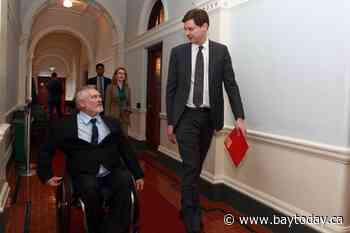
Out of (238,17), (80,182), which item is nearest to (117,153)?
(80,182)

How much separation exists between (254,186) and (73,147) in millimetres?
1645

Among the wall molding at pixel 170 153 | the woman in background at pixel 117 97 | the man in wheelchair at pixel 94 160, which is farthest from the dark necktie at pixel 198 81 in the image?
the woman in background at pixel 117 97

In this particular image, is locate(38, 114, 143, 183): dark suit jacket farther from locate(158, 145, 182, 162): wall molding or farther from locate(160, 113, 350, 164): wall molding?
locate(158, 145, 182, 162): wall molding

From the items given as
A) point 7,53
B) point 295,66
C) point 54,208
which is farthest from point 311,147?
point 7,53

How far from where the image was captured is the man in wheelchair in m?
2.29

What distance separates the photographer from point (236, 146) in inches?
132

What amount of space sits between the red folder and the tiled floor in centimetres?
50

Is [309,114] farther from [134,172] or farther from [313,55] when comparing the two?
[134,172]

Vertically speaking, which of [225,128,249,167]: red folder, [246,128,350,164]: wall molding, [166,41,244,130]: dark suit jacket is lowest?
[225,128,249,167]: red folder

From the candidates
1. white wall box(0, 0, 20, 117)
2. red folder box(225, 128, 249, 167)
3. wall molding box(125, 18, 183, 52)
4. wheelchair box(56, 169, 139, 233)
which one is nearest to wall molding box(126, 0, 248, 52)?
wall molding box(125, 18, 183, 52)

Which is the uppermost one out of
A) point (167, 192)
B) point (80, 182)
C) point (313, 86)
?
point (313, 86)

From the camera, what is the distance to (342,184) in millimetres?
2244

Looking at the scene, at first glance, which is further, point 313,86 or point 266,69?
point 266,69

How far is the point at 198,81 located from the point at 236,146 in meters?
0.94
